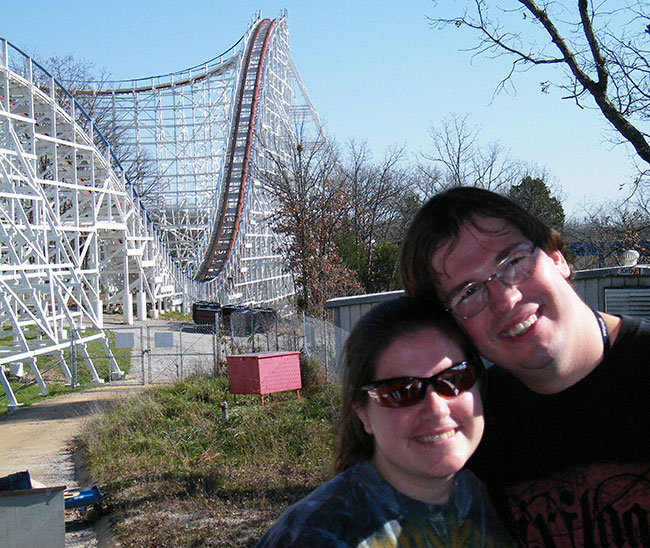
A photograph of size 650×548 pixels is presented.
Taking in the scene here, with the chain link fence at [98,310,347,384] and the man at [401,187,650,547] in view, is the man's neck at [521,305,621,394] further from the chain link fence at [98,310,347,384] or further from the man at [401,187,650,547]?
the chain link fence at [98,310,347,384]

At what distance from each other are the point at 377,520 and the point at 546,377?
1.47 ft

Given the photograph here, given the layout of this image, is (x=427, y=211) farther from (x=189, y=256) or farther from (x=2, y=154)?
(x=189, y=256)

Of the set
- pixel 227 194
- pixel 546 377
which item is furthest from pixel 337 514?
pixel 227 194

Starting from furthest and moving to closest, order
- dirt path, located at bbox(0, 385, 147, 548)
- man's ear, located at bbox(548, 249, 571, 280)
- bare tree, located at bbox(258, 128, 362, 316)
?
bare tree, located at bbox(258, 128, 362, 316)
dirt path, located at bbox(0, 385, 147, 548)
man's ear, located at bbox(548, 249, 571, 280)

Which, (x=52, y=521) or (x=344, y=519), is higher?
(x=344, y=519)

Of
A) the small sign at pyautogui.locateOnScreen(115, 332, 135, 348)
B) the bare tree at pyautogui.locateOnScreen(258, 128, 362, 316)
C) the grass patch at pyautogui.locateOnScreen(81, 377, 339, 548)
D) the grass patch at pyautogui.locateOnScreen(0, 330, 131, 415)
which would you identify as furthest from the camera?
the bare tree at pyautogui.locateOnScreen(258, 128, 362, 316)

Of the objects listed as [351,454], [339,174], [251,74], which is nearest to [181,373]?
[351,454]

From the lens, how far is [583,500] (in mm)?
1469

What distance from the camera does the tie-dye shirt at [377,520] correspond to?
130 cm

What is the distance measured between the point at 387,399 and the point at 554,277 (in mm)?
436

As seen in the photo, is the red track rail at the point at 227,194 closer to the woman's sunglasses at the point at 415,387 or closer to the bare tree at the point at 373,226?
the bare tree at the point at 373,226

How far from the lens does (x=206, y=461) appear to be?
274 inches

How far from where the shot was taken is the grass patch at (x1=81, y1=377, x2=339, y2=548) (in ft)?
17.7

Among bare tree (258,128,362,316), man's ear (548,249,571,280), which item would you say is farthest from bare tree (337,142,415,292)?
man's ear (548,249,571,280)
